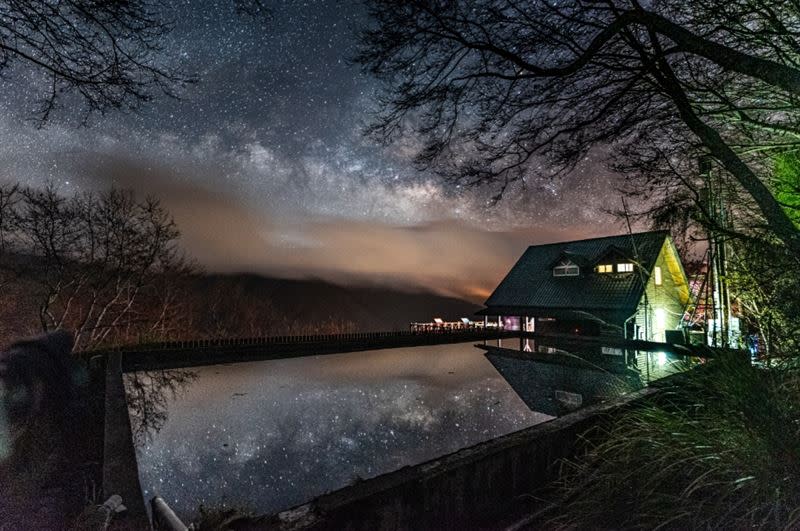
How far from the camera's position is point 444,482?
2871mm

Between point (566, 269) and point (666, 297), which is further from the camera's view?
point (566, 269)

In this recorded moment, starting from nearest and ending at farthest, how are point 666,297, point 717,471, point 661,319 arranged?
point 717,471 < point 661,319 < point 666,297

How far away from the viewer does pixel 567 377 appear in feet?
36.9

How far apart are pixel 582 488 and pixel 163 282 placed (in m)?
24.8

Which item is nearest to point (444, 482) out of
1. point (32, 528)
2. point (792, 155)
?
point (32, 528)

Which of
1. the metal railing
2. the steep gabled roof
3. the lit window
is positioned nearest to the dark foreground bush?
the steep gabled roof

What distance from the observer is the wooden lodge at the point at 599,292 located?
67.4ft

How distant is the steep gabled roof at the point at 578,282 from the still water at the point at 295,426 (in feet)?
42.1

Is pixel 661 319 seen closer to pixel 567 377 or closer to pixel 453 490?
pixel 567 377

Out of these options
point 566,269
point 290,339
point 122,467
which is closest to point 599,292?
point 566,269

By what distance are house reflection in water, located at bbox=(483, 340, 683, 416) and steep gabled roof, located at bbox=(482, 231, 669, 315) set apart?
5.43 meters

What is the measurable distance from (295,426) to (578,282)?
71.8 ft

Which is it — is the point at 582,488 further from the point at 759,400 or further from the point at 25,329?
the point at 25,329

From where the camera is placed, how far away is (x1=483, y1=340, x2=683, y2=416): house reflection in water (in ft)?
25.2
